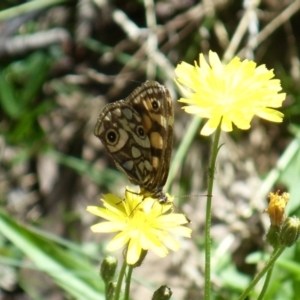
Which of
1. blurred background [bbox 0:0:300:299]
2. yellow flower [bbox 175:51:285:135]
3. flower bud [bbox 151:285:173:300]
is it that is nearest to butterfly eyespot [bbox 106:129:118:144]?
yellow flower [bbox 175:51:285:135]

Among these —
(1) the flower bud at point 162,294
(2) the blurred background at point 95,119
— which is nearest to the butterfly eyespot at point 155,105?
(1) the flower bud at point 162,294

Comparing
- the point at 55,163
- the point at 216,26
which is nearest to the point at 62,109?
the point at 55,163

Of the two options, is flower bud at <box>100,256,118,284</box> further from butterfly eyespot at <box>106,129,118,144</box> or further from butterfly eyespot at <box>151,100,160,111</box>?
butterfly eyespot at <box>151,100,160,111</box>

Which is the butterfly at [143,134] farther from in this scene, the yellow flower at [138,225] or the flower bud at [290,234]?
the flower bud at [290,234]

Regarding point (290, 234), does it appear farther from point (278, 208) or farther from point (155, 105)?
point (155, 105)

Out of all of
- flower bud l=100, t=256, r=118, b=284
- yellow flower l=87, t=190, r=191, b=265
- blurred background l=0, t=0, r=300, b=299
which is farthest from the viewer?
blurred background l=0, t=0, r=300, b=299

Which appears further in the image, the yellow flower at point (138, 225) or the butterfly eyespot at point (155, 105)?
the butterfly eyespot at point (155, 105)
